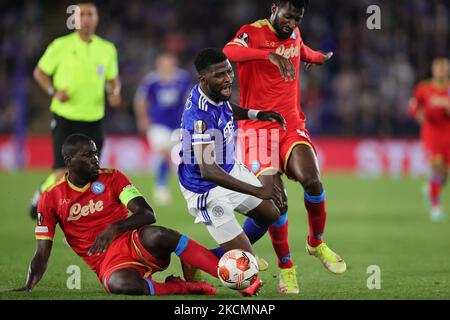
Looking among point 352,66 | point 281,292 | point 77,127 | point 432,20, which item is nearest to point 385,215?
point 77,127

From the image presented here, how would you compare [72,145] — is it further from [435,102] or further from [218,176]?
[435,102]

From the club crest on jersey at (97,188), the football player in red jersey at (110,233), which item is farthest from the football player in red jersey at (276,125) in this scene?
the club crest on jersey at (97,188)

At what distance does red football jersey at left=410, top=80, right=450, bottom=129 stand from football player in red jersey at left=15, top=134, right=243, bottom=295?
28.0 feet

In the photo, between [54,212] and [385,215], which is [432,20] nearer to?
[385,215]

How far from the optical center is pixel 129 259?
662 centimetres

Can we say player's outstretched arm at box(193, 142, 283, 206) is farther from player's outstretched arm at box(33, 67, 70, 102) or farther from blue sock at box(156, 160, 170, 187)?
blue sock at box(156, 160, 170, 187)

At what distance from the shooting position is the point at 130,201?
21.9 ft

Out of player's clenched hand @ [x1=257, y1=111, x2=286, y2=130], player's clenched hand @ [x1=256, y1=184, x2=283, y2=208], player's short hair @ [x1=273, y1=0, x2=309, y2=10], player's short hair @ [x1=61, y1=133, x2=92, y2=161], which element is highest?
player's short hair @ [x1=273, y1=0, x2=309, y2=10]

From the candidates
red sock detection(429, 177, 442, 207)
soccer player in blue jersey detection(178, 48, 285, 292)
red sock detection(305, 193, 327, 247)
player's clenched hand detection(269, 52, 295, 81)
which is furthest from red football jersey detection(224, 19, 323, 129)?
red sock detection(429, 177, 442, 207)

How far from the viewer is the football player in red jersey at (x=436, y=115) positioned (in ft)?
46.7

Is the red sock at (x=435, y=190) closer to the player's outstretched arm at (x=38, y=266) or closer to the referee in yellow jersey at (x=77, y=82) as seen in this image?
the referee in yellow jersey at (x=77, y=82)

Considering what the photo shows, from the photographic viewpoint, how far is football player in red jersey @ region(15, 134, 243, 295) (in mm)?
6531

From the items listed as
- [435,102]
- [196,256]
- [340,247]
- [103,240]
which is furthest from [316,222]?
[435,102]

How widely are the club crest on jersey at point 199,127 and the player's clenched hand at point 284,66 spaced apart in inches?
32.9
